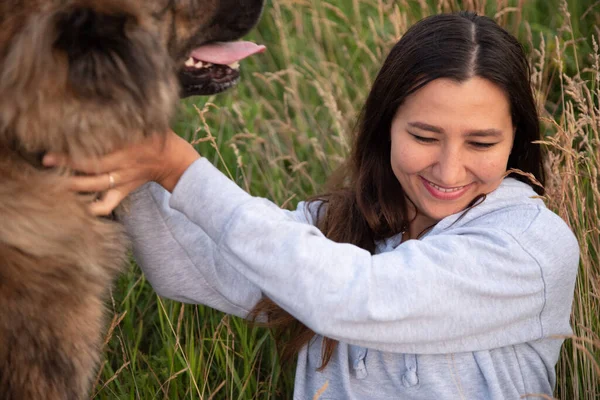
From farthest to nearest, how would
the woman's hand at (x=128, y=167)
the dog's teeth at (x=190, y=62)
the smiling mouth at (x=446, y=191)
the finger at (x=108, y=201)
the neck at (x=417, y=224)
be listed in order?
1. the neck at (x=417, y=224)
2. the smiling mouth at (x=446, y=191)
3. the dog's teeth at (x=190, y=62)
4. the finger at (x=108, y=201)
5. the woman's hand at (x=128, y=167)

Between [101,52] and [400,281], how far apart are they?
2.62 ft

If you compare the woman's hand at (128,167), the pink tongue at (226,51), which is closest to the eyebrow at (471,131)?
the pink tongue at (226,51)

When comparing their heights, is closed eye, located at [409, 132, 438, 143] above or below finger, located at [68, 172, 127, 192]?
above

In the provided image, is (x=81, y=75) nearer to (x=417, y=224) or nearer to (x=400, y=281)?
(x=400, y=281)

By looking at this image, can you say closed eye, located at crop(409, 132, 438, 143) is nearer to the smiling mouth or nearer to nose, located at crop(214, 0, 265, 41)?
the smiling mouth

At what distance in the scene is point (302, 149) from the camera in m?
3.41

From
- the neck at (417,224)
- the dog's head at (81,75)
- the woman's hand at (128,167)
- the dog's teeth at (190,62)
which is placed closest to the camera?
the dog's head at (81,75)

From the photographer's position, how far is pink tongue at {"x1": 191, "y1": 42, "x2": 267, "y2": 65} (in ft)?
6.51

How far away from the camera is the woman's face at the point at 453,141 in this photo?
1.96m

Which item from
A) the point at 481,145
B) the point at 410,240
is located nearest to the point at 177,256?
the point at 410,240

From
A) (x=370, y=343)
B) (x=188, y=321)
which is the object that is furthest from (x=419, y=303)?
(x=188, y=321)

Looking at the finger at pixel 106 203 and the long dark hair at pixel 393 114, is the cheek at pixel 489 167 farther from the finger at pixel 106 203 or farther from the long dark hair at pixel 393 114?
the finger at pixel 106 203

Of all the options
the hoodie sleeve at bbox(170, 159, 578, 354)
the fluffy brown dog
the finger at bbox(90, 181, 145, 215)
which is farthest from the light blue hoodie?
the fluffy brown dog

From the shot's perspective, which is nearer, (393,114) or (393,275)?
(393,275)
